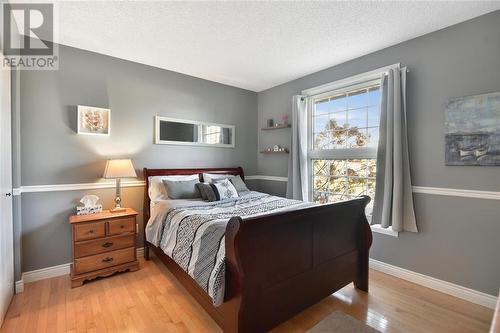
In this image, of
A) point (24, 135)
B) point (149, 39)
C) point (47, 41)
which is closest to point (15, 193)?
point (24, 135)

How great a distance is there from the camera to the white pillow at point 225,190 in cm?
306

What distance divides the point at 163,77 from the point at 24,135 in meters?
1.75

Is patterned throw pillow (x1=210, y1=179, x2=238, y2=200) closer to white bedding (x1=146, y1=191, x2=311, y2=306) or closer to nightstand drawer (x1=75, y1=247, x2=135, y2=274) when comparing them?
white bedding (x1=146, y1=191, x2=311, y2=306)

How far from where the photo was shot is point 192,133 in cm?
375

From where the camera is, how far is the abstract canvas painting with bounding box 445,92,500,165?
2.11m

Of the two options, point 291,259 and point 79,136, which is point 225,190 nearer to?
point 291,259

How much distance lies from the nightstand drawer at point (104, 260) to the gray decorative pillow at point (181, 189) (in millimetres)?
767

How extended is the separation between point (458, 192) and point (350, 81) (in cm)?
175

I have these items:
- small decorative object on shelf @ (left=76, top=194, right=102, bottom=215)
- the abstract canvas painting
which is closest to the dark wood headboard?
small decorative object on shelf @ (left=76, top=194, right=102, bottom=215)

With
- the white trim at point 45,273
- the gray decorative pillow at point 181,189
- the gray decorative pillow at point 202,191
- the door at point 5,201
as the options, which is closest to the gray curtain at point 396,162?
the gray decorative pillow at point 202,191

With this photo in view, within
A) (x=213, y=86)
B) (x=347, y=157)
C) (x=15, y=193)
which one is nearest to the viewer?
(x=15, y=193)

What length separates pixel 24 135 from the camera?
8.30ft

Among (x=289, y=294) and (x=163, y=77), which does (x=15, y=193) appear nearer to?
(x=163, y=77)

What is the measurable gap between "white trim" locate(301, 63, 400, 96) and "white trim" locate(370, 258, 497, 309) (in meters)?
2.25
